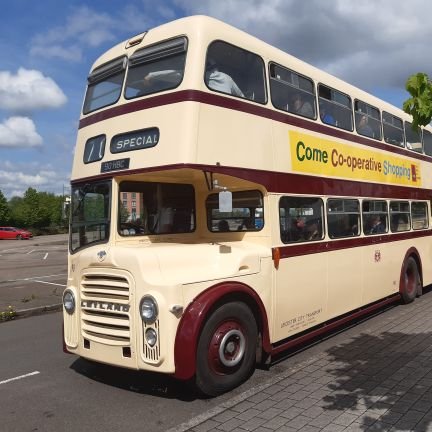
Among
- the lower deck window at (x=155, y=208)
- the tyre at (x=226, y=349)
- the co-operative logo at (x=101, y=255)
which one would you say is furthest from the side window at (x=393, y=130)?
the co-operative logo at (x=101, y=255)

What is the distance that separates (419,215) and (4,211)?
70.7 metres

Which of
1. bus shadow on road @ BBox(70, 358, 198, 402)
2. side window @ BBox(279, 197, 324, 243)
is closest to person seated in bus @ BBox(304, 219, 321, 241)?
side window @ BBox(279, 197, 324, 243)

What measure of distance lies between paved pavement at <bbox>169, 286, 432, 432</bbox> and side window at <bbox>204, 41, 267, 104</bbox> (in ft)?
10.7

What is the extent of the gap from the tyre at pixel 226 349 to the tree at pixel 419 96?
2607mm

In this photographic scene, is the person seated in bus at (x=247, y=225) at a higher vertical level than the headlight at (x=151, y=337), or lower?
higher

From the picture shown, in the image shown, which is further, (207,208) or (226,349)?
(207,208)

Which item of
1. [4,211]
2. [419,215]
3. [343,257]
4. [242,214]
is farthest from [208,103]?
[4,211]

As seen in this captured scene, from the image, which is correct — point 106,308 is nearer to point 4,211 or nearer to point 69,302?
point 69,302

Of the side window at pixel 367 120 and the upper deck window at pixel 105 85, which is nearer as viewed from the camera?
the upper deck window at pixel 105 85

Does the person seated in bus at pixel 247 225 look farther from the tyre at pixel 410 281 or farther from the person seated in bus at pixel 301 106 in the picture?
the tyre at pixel 410 281

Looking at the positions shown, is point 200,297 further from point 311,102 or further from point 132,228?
point 311,102

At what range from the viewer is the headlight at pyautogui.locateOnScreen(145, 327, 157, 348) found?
Answer: 4.80 meters

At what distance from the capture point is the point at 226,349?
522 cm

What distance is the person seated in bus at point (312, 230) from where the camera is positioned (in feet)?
22.2
